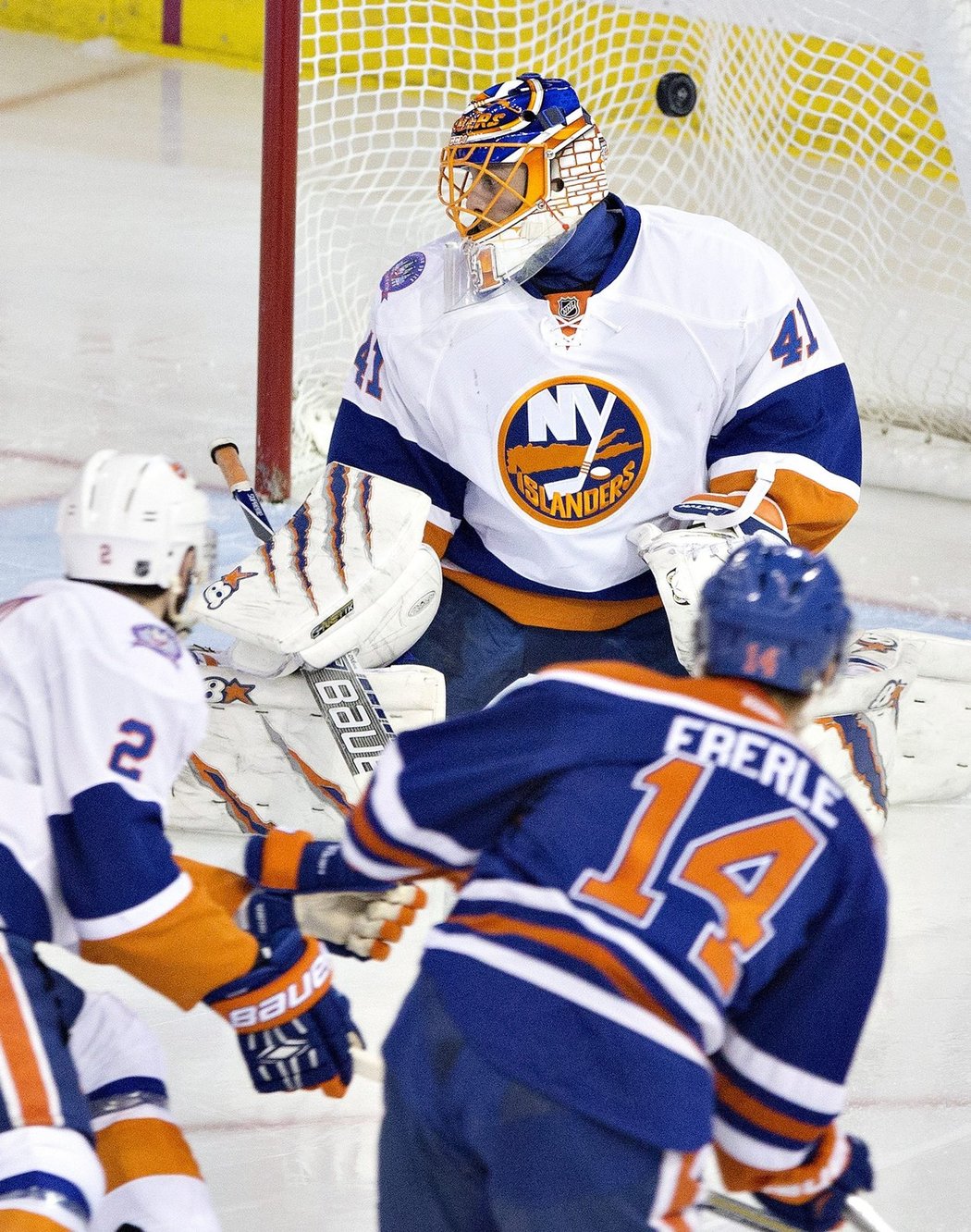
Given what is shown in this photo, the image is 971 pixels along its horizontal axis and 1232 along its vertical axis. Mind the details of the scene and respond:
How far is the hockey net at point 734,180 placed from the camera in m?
4.01

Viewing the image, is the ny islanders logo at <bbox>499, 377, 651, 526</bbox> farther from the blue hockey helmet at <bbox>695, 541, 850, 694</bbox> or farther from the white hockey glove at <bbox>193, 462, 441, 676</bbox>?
the blue hockey helmet at <bbox>695, 541, 850, 694</bbox>

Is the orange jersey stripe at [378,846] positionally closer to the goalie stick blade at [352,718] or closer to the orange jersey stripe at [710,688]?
the orange jersey stripe at [710,688]

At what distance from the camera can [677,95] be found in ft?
13.4

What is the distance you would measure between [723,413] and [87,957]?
1.35 m

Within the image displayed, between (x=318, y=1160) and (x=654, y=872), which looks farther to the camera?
(x=318, y=1160)

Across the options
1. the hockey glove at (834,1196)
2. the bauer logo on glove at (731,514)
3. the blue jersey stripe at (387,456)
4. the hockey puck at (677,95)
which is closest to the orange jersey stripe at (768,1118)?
the hockey glove at (834,1196)

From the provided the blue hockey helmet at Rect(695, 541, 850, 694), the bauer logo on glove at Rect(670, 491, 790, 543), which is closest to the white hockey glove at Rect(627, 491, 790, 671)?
the bauer logo on glove at Rect(670, 491, 790, 543)

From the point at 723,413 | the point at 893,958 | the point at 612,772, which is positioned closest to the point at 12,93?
the point at 723,413

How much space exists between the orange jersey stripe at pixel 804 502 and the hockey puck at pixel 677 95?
5.74 ft

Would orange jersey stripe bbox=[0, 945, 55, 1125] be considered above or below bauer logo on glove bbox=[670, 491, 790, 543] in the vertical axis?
below

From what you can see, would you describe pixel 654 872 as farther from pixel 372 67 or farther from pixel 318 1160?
pixel 372 67

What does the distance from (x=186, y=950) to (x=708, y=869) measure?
510 millimetres

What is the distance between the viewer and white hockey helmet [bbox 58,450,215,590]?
5.15 ft

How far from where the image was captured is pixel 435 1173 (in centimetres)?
131
